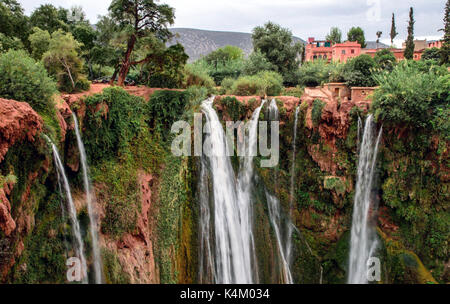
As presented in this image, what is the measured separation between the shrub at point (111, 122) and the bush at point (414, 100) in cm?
1002

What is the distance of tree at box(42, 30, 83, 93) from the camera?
1427cm

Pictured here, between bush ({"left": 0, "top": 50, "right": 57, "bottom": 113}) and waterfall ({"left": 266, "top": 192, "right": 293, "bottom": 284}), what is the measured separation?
9.84 meters

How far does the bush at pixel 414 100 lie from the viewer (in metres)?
14.3

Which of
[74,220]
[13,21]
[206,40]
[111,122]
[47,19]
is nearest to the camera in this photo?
[74,220]

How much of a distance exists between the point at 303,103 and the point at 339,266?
7.48 m

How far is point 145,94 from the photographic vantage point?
15.1m

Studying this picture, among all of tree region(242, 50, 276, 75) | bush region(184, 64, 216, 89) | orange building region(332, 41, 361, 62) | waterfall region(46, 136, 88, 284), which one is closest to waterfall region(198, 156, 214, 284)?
waterfall region(46, 136, 88, 284)

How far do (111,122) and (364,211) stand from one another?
37.1 ft

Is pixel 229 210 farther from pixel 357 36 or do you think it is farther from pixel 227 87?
pixel 357 36

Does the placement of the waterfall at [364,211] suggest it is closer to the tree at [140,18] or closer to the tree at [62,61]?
the tree at [140,18]

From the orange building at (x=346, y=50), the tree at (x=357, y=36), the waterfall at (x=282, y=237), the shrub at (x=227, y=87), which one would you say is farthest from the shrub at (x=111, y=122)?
the tree at (x=357, y=36)

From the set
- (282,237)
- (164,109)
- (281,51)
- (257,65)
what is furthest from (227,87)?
(282,237)

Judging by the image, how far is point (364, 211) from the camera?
1548 centimetres
